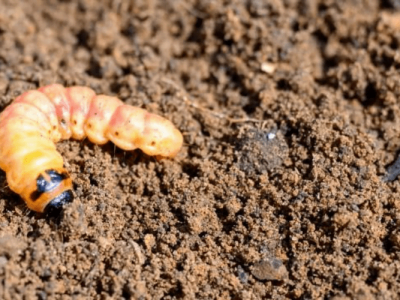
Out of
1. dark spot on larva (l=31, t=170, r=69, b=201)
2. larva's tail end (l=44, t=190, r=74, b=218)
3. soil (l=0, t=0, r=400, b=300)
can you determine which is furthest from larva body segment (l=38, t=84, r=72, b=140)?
larva's tail end (l=44, t=190, r=74, b=218)

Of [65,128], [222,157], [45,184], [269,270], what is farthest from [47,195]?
[269,270]

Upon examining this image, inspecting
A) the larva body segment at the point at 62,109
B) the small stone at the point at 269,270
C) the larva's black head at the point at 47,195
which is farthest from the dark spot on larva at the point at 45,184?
the small stone at the point at 269,270

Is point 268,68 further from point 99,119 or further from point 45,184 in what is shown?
point 45,184

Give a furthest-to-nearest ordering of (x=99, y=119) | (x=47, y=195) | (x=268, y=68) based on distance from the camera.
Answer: (x=268, y=68), (x=99, y=119), (x=47, y=195)

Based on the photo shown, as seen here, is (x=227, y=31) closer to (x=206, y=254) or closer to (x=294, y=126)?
(x=294, y=126)

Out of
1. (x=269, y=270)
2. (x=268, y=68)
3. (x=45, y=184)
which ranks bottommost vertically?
(x=45, y=184)

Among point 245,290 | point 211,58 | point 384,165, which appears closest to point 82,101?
point 211,58
